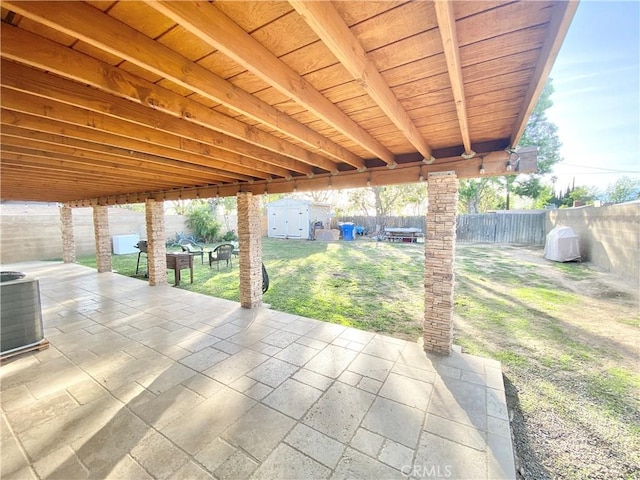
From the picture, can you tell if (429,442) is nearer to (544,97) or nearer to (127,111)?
(127,111)

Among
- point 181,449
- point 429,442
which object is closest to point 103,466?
point 181,449

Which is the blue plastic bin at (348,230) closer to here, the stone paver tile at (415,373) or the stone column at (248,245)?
the stone column at (248,245)

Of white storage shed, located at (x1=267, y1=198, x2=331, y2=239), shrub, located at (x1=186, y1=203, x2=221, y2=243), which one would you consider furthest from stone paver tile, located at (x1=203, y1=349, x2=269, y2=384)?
shrub, located at (x1=186, y1=203, x2=221, y2=243)

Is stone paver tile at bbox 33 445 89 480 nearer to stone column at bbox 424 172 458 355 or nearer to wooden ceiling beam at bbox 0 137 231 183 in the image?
wooden ceiling beam at bbox 0 137 231 183

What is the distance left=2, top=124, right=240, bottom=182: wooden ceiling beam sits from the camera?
2.22m

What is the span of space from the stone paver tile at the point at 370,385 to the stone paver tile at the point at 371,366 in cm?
7

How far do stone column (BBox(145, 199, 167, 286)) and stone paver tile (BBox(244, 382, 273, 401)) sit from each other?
5.21 metres

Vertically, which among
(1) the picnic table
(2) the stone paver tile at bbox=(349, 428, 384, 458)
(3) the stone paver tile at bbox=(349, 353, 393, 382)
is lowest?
(2) the stone paver tile at bbox=(349, 428, 384, 458)

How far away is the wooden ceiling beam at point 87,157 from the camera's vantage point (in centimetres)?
247

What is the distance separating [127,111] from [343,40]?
1.66m

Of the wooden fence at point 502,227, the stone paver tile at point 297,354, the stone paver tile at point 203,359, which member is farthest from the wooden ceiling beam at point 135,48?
the wooden fence at point 502,227

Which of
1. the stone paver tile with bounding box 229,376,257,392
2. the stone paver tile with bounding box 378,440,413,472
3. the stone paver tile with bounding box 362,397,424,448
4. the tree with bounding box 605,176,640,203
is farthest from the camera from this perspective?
the tree with bounding box 605,176,640,203

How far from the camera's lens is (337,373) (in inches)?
114

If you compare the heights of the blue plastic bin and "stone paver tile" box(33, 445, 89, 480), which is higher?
the blue plastic bin
